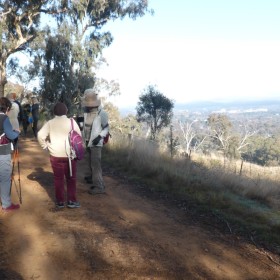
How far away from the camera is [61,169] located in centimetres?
564

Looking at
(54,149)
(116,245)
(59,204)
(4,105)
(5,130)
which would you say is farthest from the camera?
(59,204)

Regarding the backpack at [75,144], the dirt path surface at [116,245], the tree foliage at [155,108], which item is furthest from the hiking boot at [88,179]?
the tree foliage at [155,108]

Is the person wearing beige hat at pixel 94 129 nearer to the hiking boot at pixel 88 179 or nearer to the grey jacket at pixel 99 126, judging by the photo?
the grey jacket at pixel 99 126

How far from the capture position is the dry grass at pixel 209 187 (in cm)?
632

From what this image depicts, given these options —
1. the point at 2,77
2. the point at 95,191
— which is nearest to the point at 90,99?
the point at 95,191

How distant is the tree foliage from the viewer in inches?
1410

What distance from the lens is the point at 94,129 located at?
6.55 m

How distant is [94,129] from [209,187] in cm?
302

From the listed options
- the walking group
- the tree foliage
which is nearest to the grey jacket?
the walking group

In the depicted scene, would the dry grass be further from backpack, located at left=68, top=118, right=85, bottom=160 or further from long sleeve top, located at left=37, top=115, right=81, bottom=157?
long sleeve top, located at left=37, top=115, right=81, bottom=157

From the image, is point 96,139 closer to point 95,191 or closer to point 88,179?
point 95,191

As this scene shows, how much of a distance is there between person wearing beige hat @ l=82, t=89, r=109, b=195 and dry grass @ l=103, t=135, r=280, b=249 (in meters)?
1.53

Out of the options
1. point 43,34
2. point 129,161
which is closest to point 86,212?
point 129,161

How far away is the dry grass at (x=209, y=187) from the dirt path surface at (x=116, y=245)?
0.78 metres
